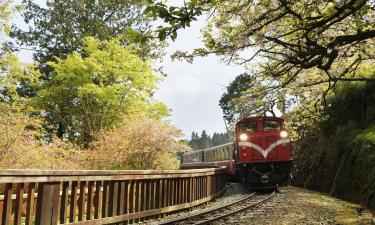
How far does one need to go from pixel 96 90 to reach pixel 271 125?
1016 cm

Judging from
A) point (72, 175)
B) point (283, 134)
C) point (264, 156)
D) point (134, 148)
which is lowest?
point (72, 175)

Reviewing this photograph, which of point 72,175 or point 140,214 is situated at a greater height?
point 72,175

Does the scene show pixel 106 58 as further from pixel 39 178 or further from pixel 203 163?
pixel 39 178

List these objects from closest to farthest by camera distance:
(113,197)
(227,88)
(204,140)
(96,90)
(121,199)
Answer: (113,197) → (121,199) → (227,88) → (96,90) → (204,140)

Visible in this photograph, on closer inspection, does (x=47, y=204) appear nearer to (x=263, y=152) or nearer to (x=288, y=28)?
(x=288, y=28)

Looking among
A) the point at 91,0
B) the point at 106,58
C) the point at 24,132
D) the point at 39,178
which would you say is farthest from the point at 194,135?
the point at 39,178

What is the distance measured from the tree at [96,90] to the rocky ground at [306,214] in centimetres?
1329

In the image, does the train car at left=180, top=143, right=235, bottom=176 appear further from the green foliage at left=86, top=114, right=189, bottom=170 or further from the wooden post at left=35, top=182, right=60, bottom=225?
the wooden post at left=35, top=182, right=60, bottom=225

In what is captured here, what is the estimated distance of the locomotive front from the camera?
1761cm

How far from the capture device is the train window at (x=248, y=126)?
18.3m

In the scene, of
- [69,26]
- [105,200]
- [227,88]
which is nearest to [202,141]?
[69,26]

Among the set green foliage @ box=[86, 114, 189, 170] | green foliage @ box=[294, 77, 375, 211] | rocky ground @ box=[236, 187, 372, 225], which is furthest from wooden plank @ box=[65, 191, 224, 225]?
green foliage @ box=[294, 77, 375, 211]

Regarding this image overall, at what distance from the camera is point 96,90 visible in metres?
22.6

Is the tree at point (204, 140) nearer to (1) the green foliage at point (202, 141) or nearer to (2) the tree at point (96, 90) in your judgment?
(1) the green foliage at point (202, 141)
